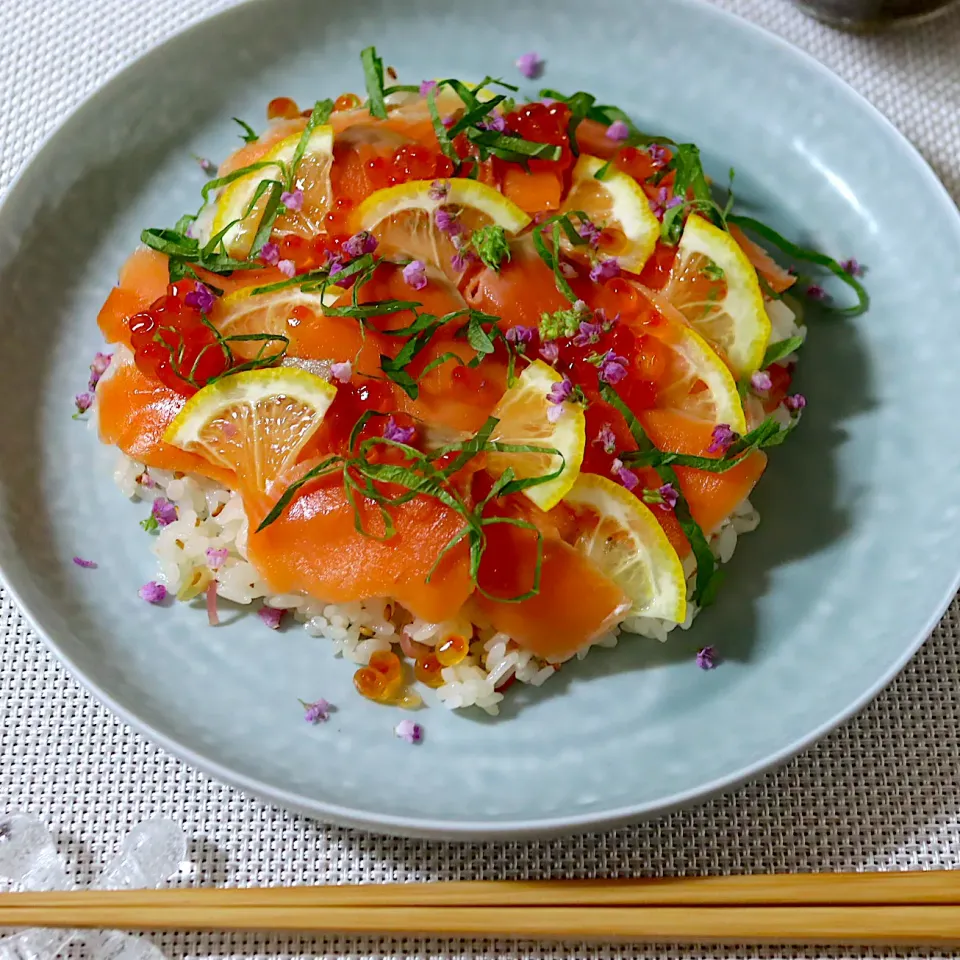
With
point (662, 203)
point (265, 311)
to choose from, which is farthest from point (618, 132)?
point (265, 311)

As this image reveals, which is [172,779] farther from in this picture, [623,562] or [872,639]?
[872,639]

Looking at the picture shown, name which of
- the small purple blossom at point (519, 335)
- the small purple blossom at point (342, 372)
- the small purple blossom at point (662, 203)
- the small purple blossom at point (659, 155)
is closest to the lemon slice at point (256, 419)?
the small purple blossom at point (342, 372)

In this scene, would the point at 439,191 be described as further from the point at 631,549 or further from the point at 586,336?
the point at 631,549

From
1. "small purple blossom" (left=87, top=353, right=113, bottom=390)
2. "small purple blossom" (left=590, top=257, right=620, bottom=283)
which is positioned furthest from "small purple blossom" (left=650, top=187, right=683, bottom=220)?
"small purple blossom" (left=87, top=353, right=113, bottom=390)

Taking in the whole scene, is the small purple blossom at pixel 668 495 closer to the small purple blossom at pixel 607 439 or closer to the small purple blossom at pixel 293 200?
the small purple blossom at pixel 607 439

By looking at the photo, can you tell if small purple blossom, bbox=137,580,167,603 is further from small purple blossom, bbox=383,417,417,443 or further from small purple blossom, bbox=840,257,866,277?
small purple blossom, bbox=840,257,866,277

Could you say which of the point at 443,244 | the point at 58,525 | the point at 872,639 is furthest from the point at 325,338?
the point at 872,639
